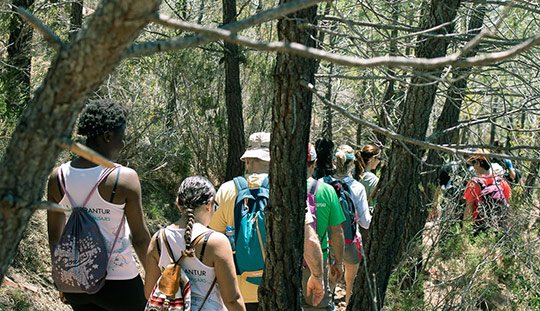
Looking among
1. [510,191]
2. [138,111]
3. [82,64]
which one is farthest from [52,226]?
[138,111]

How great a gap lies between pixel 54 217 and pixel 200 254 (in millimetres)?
1056

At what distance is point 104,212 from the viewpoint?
11.3ft

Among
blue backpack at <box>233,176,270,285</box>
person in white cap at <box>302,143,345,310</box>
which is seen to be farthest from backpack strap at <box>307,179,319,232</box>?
blue backpack at <box>233,176,270,285</box>

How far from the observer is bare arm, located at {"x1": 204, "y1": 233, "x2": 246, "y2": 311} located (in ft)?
9.95

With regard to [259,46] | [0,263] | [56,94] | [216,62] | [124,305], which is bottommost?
[124,305]

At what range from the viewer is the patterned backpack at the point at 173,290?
2.99 metres

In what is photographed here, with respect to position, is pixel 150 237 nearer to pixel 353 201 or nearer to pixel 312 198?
pixel 312 198

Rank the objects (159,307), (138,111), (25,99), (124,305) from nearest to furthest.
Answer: (159,307) → (124,305) → (25,99) → (138,111)

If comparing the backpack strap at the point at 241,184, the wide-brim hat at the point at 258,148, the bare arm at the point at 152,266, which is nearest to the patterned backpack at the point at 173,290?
the bare arm at the point at 152,266

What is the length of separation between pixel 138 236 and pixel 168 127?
6845 millimetres

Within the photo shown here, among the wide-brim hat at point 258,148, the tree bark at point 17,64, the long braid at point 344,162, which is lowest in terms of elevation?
the long braid at point 344,162

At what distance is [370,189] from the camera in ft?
22.3

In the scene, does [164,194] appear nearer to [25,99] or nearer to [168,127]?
[168,127]

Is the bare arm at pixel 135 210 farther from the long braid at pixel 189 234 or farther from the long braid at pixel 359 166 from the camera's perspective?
the long braid at pixel 359 166
